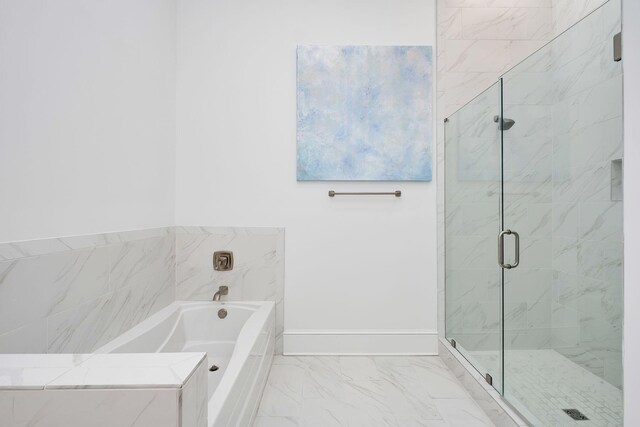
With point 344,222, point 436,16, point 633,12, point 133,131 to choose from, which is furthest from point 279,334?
point 436,16

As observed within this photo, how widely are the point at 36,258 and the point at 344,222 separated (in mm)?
1657

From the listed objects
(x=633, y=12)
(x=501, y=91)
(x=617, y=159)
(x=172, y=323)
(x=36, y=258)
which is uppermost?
(x=501, y=91)

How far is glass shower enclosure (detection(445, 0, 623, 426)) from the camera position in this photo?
1230 millimetres

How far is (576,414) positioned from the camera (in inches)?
52.3

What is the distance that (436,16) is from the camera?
2.30 m

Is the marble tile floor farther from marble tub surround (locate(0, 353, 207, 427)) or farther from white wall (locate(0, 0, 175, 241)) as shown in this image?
white wall (locate(0, 0, 175, 241))

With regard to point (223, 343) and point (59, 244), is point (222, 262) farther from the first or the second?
point (59, 244)

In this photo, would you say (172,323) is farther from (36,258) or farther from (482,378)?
(482,378)

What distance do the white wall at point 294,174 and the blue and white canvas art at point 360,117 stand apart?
0.29ft

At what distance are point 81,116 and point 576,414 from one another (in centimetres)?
241

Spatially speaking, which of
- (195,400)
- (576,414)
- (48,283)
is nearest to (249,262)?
(48,283)

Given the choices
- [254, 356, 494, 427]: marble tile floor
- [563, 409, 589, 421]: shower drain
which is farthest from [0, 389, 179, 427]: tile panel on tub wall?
[563, 409, 589, 421]: shower drain

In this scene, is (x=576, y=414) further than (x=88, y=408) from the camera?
Yes

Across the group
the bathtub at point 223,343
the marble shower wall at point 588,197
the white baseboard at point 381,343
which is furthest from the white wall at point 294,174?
the marble shower wall at point 588,197
